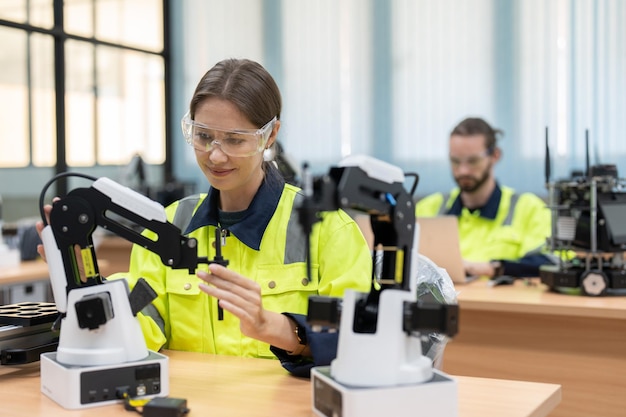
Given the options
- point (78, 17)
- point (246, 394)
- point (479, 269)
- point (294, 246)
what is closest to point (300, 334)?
point (246, 394)

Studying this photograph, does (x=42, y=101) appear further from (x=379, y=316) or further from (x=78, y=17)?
(x=379, y=316)

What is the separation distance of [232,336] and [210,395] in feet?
1.41

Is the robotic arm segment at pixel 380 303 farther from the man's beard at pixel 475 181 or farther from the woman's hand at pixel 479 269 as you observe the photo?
the man's beard at pixel 475 181

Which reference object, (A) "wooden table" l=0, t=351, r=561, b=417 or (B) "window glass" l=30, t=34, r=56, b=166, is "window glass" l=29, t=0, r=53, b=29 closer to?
(B) "window glass" l=30, t=34, r=56, b=166

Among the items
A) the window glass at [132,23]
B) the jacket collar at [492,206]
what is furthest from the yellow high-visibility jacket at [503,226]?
the window glass at [132,23]

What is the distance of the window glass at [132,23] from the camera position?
594cm

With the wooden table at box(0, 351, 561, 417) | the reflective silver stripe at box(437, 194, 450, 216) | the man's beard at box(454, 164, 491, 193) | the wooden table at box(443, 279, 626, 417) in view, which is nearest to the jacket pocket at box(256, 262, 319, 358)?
the wooden table at box(0, 351, 561, 417)

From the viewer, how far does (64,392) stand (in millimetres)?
1369

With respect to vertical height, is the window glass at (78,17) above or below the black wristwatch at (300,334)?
above

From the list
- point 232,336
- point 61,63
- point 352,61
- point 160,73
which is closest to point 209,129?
point 232,336

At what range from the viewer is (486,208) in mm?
3730

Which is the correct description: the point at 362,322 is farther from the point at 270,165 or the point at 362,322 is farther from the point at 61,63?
the point at 61,63

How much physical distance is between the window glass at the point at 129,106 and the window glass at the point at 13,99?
660 millimetres

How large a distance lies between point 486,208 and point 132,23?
145 inches
